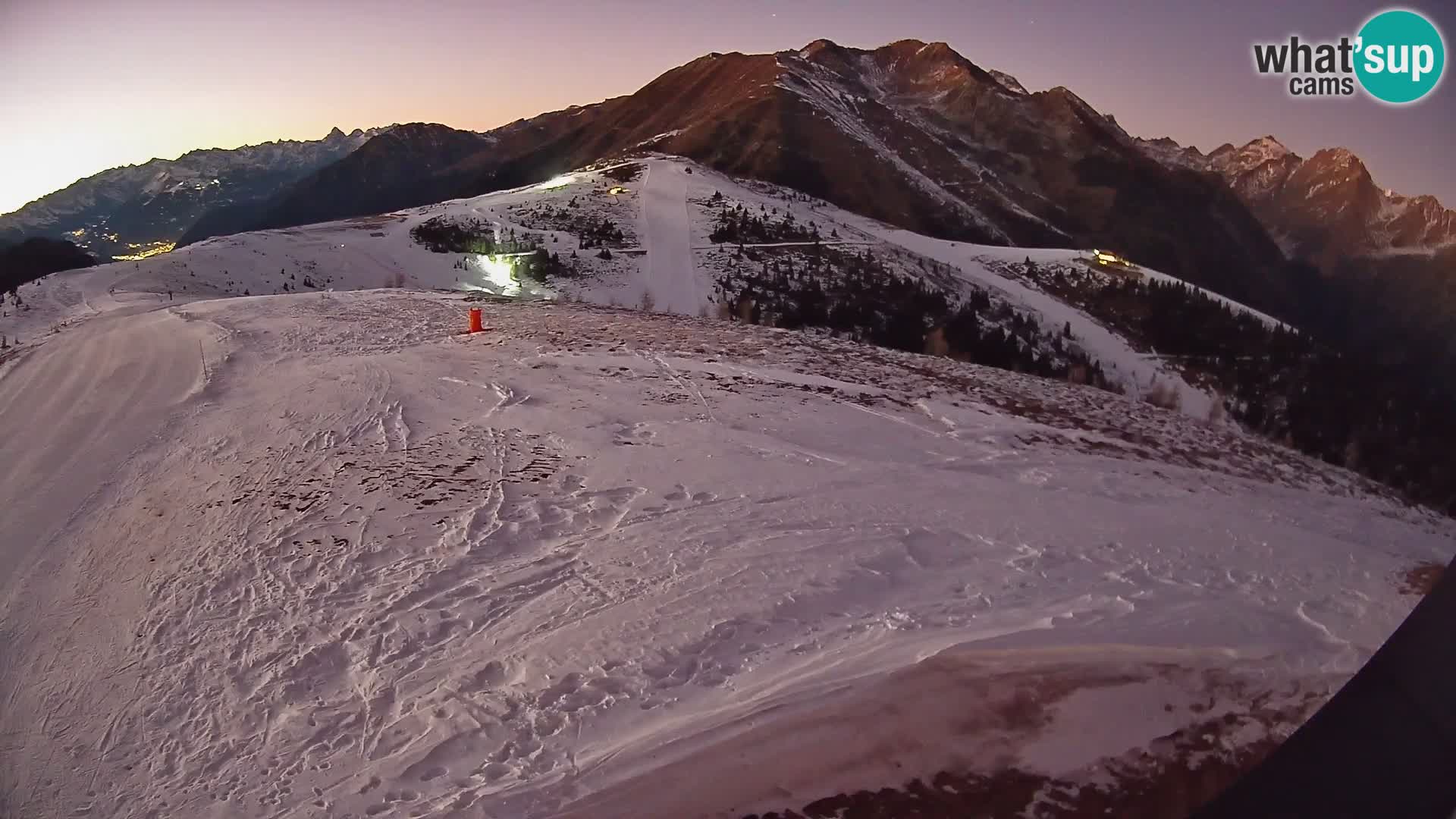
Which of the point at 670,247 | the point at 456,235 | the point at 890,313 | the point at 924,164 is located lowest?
the point at 890,313

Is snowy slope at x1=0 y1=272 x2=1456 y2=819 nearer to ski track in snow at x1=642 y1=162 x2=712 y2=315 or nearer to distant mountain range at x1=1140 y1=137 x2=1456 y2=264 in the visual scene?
distant mountain range at x1=1140 y1=137 x2=1456 y2=264

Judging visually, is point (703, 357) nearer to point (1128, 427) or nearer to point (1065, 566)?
point (1128, 427)

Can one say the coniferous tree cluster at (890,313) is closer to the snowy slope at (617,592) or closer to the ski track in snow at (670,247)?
the ski track in snow at (670,247)

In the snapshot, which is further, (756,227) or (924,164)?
(924,164)

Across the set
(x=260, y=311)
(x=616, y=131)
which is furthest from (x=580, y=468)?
(x=616, y=131)

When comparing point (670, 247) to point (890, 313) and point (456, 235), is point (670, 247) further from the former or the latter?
point (890, 313)

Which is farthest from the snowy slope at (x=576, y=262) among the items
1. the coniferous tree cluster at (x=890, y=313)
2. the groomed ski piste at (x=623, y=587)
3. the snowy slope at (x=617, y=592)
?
the snowy slope at (x=617, y=592)

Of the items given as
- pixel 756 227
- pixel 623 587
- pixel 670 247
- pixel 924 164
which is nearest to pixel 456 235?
pixel 670 247
